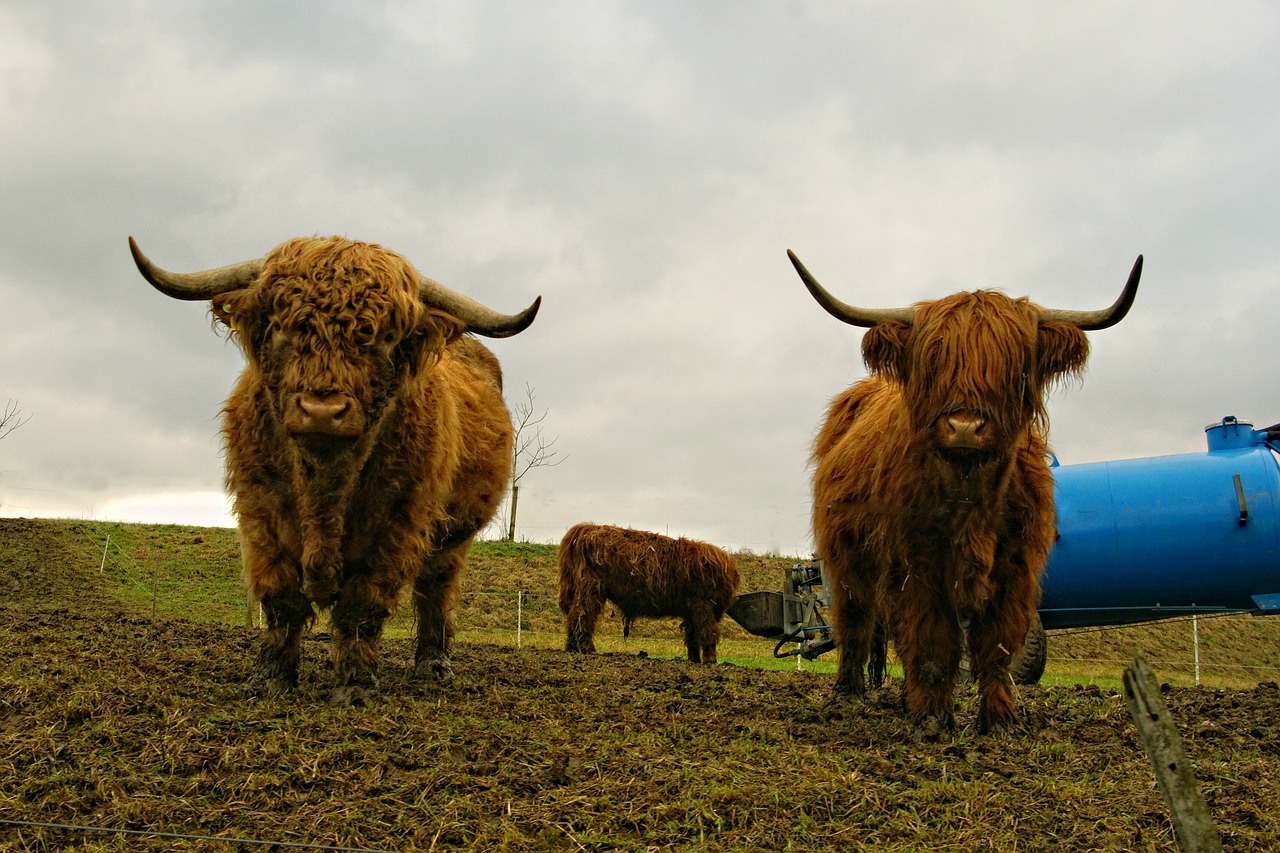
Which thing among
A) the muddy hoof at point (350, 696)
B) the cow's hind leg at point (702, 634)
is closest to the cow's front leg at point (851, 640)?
the muddy hoof at point (350, 696)

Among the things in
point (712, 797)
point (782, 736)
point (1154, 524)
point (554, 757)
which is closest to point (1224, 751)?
point (782, 736)

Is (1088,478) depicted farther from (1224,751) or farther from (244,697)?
(244,697)

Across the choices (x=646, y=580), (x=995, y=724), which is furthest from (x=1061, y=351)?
(x=646, y=580)

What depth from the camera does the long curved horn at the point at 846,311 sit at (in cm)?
532

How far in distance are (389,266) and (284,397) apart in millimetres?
893

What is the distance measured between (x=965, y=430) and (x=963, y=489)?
45cm

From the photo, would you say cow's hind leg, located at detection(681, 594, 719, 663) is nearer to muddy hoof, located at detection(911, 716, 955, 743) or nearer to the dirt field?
the dirt field

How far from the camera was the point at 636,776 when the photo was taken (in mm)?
3691

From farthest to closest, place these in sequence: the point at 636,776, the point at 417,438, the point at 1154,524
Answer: the point at 1154,524
the point at 417,438
the point at 636,776

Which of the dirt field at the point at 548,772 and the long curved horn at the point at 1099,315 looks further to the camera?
the long curved horn at the point at 1099,315

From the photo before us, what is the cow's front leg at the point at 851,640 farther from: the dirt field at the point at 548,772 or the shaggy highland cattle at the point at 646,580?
the shaggy highland cattle at the point at 646,580

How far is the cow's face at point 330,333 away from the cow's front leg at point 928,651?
114 inches

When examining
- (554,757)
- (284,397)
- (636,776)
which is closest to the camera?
(636,776)

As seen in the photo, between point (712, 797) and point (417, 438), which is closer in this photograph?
point (712, 797)
